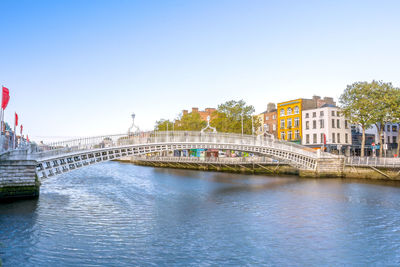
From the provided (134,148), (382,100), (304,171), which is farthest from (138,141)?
(382,100)

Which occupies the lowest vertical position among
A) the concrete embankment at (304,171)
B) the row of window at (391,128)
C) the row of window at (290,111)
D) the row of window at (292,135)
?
the concrete embankment at (304,171)

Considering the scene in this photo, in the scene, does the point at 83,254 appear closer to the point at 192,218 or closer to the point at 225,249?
the point at 225,249

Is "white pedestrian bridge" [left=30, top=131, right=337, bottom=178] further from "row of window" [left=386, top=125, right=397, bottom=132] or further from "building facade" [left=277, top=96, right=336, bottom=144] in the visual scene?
"row of window" [left=386, top=125, right=397, bottom=132]

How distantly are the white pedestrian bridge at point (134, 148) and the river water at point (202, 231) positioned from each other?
95.0 inches

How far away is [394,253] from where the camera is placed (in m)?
11.0

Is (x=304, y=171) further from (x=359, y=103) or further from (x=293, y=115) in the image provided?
(x=293, y=115)

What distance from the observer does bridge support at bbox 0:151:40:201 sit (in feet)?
60.2

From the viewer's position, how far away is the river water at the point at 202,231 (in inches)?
415

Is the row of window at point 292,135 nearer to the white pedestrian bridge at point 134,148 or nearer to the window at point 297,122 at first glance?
the window at point 297,122

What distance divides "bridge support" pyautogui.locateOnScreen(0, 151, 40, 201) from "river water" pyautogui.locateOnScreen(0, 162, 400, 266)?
724 millimetres

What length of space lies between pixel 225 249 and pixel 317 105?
45567 mm

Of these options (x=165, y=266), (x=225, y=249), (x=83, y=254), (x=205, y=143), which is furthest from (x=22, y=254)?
(x=205, y=143)

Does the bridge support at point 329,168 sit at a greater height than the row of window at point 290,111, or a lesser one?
lesser

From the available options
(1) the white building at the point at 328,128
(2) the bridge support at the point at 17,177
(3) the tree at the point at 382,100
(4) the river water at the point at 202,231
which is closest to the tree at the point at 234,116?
(1) the white building at the point at 328,128
